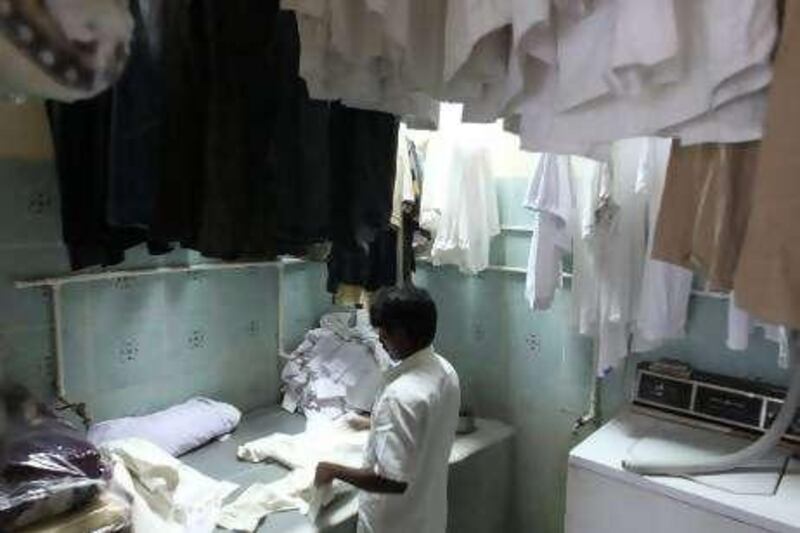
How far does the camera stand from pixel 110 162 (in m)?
0.98

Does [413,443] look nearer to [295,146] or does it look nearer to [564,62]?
[295,146]

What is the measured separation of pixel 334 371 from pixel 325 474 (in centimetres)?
82

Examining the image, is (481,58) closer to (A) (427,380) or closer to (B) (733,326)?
(A) (427,380)

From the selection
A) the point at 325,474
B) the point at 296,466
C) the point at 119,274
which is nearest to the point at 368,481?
the point at 325,474

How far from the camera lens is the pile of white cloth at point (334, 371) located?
2.36 meters

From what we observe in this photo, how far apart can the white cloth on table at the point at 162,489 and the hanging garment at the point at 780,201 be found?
1402 mm

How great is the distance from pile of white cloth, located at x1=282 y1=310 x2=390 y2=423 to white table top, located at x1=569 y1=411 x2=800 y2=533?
873 mm

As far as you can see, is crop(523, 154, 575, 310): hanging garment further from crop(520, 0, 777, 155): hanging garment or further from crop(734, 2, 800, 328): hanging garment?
crop(734, 2, 800, 328): hanging garment

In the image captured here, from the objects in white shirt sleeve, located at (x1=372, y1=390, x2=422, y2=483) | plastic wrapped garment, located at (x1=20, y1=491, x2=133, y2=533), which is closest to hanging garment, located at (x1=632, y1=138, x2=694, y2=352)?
white shirt sleeve, located at (x1=372, y1=390, x2=422, y2=483)

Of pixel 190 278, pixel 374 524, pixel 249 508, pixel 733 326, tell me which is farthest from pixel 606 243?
pixel 190 278

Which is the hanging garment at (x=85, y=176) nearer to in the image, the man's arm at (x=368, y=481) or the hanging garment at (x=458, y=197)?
the man's arm at (x=368, y=481)

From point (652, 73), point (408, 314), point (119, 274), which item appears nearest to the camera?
point (652, 73)

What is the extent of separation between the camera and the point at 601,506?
5.51ft

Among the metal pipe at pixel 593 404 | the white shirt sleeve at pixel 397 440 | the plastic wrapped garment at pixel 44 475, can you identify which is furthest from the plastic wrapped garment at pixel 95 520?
the metal pipe at pixel 593 404
